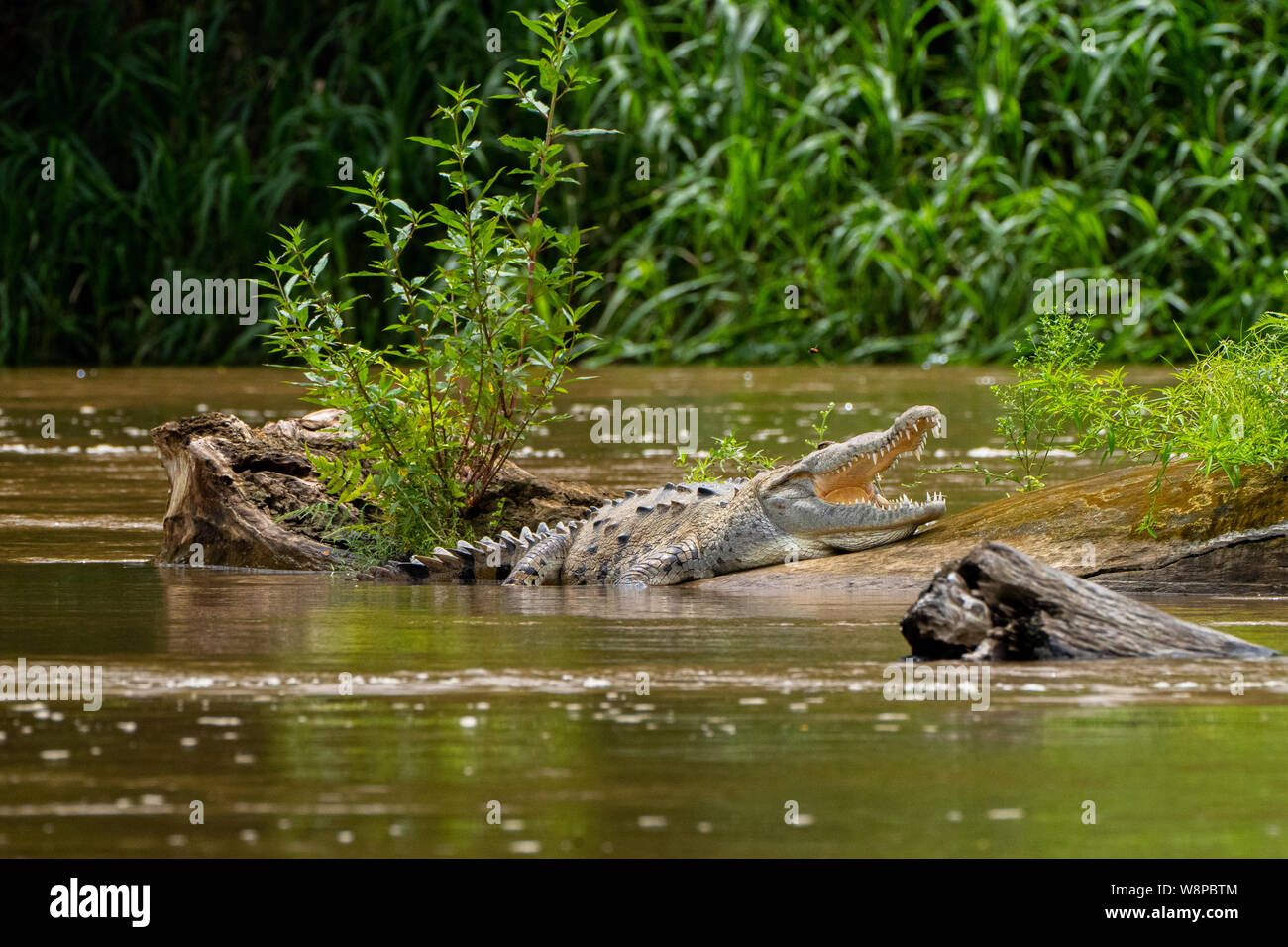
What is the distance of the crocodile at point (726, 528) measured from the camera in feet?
26.4

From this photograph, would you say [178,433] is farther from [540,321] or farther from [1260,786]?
[1260,786]

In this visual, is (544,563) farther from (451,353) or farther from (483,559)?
(451,353)

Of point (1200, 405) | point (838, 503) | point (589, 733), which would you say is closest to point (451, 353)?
point (838, 503)

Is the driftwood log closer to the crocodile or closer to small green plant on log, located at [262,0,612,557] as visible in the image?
the crocodile

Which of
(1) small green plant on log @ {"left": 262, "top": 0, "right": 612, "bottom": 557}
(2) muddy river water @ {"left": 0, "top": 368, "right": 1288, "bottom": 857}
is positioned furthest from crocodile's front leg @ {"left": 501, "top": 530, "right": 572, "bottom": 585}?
(1) small green plant on log @ {"left": 262, "top": 0, "right": 612, "bottom": 557}

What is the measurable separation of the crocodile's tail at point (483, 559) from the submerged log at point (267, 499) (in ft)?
1.27

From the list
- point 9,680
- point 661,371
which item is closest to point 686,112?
point 661,371

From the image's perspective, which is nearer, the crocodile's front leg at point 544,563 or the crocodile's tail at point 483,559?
the crocodile's front leg at point 544,563

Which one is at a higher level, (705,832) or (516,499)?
(516,499)

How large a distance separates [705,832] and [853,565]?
414 centimetres

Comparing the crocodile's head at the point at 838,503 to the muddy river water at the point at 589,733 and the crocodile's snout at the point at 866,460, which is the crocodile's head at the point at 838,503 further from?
the muddy river water at the point at 589,733

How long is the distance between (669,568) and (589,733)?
11.5ft

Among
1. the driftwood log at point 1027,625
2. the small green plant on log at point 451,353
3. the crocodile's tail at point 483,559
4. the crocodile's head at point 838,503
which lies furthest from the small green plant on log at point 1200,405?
the crocodile's tail at point 483,559

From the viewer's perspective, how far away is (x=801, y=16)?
21.7 metres
